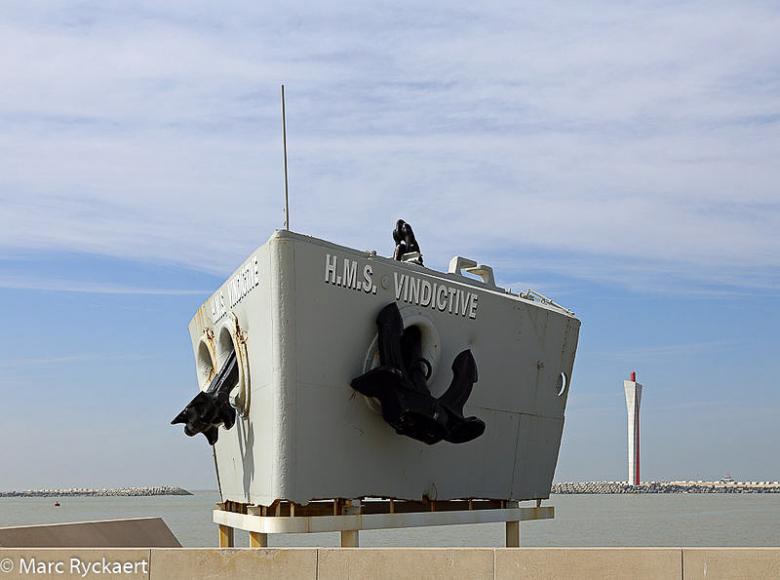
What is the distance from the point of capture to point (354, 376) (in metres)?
14.6

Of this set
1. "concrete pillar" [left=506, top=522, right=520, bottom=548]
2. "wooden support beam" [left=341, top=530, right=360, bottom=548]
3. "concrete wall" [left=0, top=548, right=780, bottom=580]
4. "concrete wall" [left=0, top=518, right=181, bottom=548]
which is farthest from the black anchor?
"concrete wall" [left=0, top=518, right=181, bottom=548]

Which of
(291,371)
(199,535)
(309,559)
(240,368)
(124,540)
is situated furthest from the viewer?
(199,535)

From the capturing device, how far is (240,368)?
1554cm

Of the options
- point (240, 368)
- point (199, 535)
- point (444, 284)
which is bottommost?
point (199, 535)

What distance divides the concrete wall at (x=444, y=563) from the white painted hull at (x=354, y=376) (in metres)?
3.31

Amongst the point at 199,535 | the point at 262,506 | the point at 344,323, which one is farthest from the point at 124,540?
the point at 199,535

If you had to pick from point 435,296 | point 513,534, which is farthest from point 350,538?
point 513,534

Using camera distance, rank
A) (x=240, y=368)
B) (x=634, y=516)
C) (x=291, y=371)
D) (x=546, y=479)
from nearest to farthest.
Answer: (x=291, y=371) → (x=240, y=368) → (x=546, y=479) → (x=634, y=516)

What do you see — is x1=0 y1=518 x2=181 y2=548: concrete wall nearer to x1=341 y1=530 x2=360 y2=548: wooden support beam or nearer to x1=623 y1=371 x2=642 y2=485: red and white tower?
x1=341 y1=530 x2=360 y2=548: wooden support beam

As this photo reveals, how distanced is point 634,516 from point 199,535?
3128 cm

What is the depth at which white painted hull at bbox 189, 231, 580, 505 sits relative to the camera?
1395cm

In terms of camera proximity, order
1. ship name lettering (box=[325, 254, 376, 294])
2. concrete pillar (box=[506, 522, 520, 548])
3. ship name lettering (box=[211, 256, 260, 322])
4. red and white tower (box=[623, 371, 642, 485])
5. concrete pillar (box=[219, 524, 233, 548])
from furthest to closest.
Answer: red and white tower (box=[623, 371, 642, 485]) → concrete pillar (box=[219, 524, 233, 548]) → concrete pillar (box=[506, 522, 520, 548]) → ship name lettering (box=[211, 256, 260, 322]) → ship name lettering (box=[325, 254, 376, 294])

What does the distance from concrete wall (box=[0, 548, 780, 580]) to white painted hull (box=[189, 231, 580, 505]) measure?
10.8 feet

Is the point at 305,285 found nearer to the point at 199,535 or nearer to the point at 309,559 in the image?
the point at 309,559
